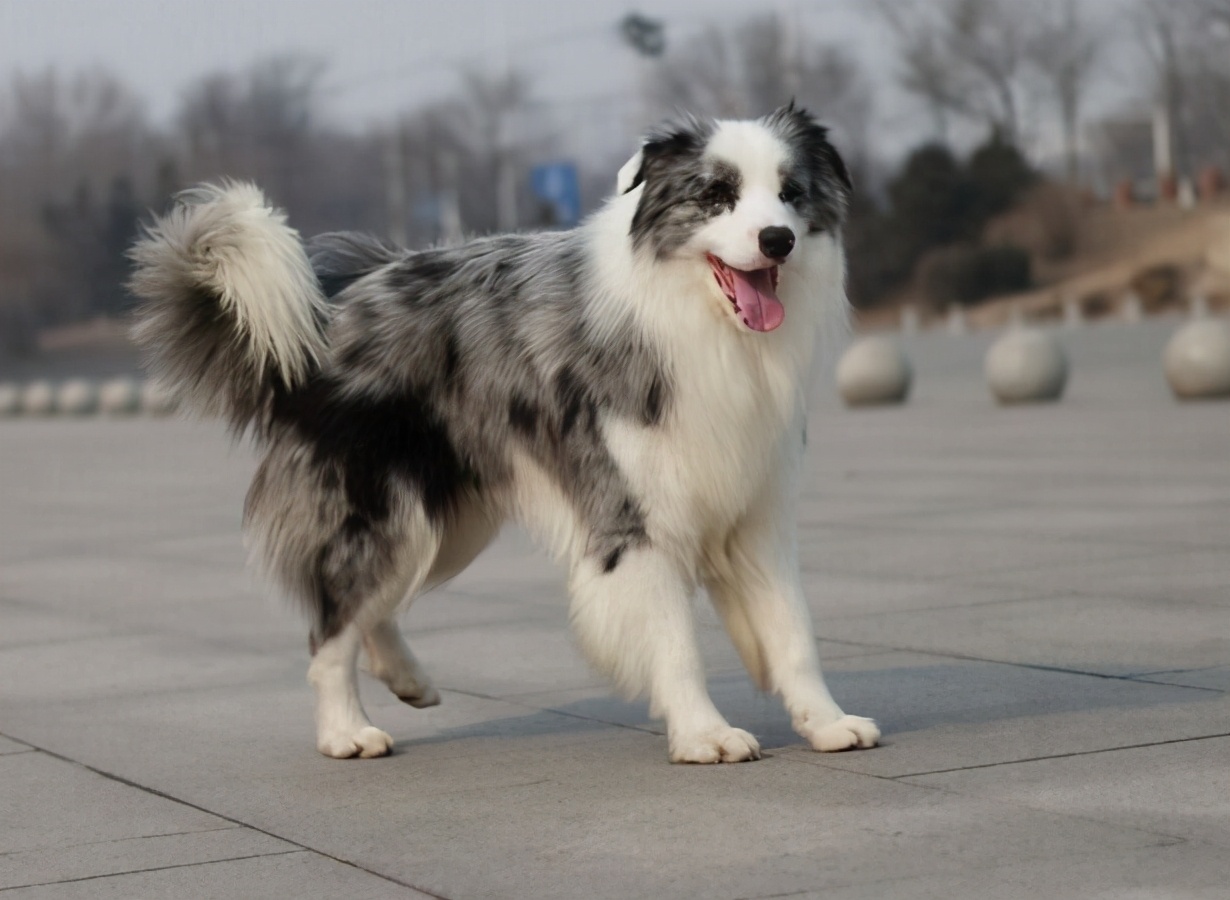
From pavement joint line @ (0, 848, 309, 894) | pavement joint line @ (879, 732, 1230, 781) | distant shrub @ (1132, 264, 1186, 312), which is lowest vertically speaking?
distant shrub @ (1132, 264, 1186, 312)

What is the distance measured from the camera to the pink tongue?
5.89m

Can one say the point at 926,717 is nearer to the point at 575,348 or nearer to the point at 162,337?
the point at 575,348

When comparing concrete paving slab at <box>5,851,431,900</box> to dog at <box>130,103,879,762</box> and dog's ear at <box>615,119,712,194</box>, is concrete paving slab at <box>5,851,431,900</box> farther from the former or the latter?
dog's ear at <box>615,119,712,194</box>

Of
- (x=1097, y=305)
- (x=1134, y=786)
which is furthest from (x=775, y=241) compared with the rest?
(x=1097, y=305)

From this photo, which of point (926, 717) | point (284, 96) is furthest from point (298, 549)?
point (284, 96)

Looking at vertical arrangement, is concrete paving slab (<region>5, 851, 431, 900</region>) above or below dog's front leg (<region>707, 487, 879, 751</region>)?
below

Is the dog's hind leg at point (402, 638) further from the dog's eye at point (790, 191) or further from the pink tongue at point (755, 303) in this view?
the dog's eye at point (790, 191)

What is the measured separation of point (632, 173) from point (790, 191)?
1.70 ft

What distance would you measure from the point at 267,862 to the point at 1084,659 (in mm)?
3584

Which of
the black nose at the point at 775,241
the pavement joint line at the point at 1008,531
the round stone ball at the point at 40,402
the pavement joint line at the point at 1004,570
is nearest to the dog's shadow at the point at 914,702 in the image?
the black nose at the point at 775,241

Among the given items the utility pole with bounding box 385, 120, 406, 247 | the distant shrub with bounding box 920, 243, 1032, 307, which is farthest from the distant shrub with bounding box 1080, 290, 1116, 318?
the utility pole with bounding box 385, 120, 406, 247

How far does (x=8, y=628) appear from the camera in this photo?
978cm

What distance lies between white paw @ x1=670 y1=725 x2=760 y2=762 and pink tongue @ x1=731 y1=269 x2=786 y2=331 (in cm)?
124

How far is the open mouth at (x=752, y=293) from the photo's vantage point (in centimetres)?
589
